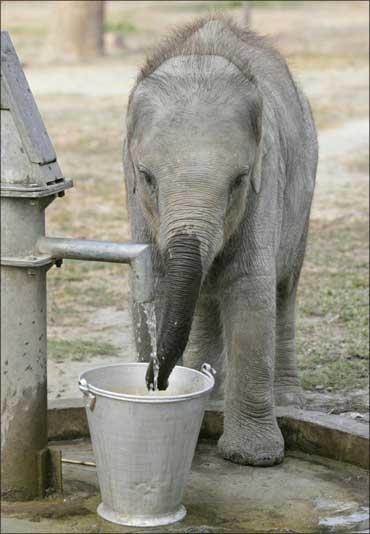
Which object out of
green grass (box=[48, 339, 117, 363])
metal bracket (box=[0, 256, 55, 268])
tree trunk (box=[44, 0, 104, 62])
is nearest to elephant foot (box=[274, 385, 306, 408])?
green grass (box=[48, 339, 117, 363])

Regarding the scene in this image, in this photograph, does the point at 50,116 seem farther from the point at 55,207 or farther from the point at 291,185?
the point at 291,185

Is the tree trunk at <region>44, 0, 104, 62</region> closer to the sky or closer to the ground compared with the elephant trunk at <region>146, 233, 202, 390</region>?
closer to the sky

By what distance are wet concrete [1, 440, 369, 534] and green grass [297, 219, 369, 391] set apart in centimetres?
183

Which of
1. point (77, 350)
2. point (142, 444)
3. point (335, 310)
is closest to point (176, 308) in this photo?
point (142, 444)

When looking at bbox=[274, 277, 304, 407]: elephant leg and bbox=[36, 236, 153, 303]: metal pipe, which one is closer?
bbox=[36, 236, 153, 303]: metal pipe

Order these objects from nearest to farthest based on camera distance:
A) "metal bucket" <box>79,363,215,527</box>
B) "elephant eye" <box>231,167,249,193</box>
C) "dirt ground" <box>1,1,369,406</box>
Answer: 1. "metal bucket" <box>79,363,215,527</box>
2. "elephant eye" <box>231,167,249,193</box>
3. "dirt ground" <box>1,1,369,406</box>

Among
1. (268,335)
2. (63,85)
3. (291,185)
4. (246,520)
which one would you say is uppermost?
(63,85)

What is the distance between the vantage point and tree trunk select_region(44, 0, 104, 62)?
81.4 ft

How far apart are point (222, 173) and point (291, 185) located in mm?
1440

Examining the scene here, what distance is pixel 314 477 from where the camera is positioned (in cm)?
555

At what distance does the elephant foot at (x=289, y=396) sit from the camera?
6723mm

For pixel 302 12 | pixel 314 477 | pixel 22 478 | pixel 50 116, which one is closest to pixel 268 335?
pixel 314 477

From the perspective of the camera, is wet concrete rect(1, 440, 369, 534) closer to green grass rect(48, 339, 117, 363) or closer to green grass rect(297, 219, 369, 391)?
green grass rect(297, 219, 369, 391)

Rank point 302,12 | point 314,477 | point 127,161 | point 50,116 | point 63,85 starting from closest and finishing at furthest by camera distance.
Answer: point 314,477 < point 127,161 < point 50,116 < point 63,85 < point 302,12
